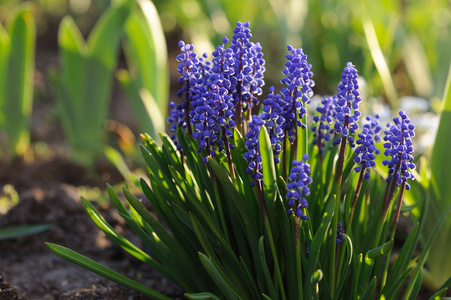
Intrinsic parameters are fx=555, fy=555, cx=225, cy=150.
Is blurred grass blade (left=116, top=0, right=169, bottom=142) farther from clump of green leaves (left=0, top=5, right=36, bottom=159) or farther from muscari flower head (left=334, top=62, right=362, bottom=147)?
muscari flower head (left=334, top=62, right=362, bottom=147)

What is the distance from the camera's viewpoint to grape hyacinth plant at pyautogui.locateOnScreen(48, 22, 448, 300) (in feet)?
5.05

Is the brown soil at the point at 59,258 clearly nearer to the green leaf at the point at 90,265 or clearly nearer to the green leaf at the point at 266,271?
the green leaf at the point at 90,265

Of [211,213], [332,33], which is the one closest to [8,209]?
[211,213]

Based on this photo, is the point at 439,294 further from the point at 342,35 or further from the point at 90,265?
the point at 342,35

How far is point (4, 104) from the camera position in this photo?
10.8 feet

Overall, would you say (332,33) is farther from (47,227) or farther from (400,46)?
(47,227)

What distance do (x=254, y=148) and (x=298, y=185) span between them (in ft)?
0.59

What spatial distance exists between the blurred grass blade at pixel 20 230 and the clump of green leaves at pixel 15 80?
1.04 meters

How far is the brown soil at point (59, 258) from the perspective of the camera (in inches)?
85.0

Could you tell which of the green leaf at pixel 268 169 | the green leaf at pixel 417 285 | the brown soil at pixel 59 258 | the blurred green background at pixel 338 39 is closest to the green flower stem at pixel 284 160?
the green leaf at pixel 268 169

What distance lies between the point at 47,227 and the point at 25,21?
1.25m

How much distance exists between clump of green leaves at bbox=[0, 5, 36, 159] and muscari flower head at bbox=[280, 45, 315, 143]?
2.02m

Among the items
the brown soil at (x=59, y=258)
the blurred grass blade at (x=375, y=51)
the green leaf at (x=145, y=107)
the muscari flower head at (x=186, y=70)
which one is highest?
the blurred grass blade at (x=375, y=51)

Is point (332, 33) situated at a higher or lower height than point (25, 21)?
higher
